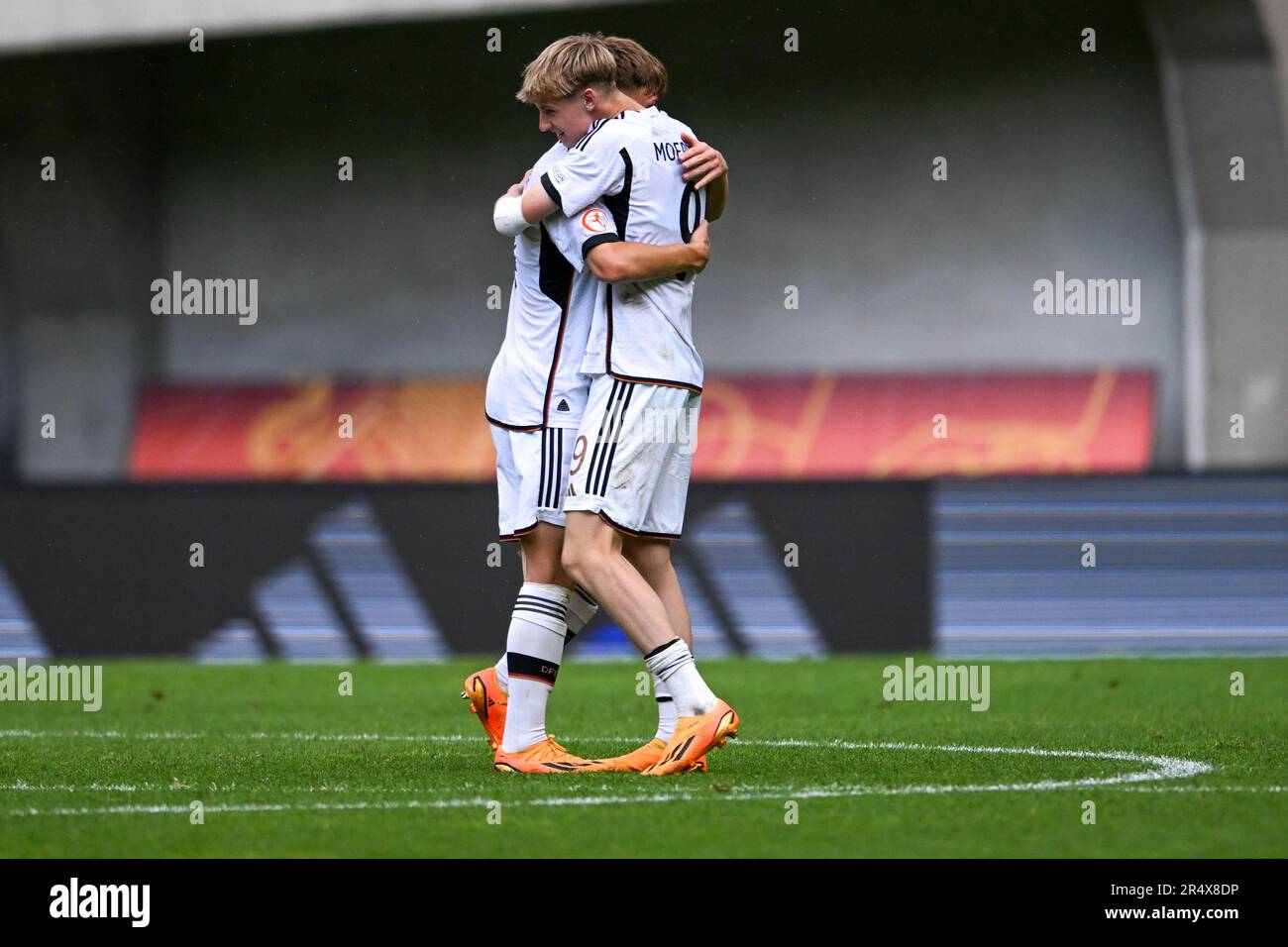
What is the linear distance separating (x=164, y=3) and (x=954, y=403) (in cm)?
881

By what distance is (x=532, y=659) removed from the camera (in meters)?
5.82

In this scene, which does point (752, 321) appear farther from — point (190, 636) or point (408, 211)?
point (190, 636)

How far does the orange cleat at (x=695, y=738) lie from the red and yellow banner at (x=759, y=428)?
13183 millimetres

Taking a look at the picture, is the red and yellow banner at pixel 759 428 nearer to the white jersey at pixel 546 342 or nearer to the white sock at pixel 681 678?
the white jersey at pixel 546 342

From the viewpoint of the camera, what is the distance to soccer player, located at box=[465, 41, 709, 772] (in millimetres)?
5750

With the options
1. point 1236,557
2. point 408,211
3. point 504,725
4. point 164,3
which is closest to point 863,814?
point 504,725

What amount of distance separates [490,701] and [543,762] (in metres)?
0.47

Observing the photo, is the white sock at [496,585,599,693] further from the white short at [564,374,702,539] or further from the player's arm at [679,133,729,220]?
the player's arm at [679,133,729,220]

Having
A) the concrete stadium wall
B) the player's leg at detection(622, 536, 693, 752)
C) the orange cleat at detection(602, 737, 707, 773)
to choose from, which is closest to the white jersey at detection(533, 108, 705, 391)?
the player's leg at detection(622, 536, 693, 752)

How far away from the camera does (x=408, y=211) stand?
21.3m

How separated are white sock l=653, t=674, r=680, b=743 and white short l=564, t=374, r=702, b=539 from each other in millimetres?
461

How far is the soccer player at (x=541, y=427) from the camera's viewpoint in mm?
5750

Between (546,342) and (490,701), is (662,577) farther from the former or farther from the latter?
(546,342)

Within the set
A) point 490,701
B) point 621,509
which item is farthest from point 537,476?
point 490,701
